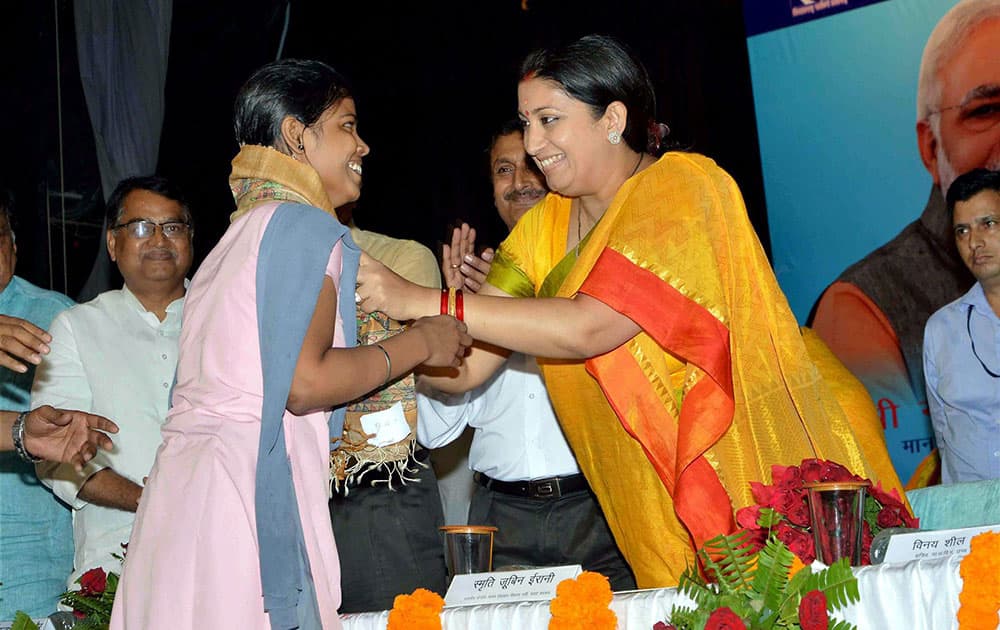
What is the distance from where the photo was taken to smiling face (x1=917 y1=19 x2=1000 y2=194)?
450 centimetres

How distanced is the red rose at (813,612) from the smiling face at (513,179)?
2.16 m

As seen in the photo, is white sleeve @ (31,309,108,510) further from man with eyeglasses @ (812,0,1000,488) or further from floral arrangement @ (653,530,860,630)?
man with eyeglasses @ (812,0,1000,488)

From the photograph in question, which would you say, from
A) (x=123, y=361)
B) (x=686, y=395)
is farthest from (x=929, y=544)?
(x=123, y=361)

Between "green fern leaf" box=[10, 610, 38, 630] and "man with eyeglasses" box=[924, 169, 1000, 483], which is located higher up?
"man with eyeglasses" box=[924, 169, 1000, 483]

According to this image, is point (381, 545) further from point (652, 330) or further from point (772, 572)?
point (772, 572)

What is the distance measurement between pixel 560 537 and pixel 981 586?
5.21ft

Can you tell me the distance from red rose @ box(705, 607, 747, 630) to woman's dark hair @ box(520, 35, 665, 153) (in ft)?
4.22

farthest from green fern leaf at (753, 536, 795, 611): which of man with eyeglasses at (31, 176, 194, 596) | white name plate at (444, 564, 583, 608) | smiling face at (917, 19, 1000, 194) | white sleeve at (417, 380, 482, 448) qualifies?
smiling face at (917, 19, 1000, 194)

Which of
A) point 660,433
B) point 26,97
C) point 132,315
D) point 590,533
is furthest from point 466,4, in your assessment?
point 660,433

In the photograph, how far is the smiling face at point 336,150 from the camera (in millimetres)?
2236

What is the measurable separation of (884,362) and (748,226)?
2501 millimetres

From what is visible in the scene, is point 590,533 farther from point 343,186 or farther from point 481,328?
Answer: point 343,186

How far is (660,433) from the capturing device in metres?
2.44

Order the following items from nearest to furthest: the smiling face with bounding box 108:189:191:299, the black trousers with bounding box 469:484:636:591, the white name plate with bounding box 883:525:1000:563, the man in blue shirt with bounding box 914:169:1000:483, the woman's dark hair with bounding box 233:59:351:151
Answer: the white name plate with bounding box 883:525:1000:563 < the woman's dark hair with bounding box 233:59:351:151 < the black trousers with bounding box 469:484:636:591 < the smiling face with bounding box 108:189:191:299 < the man in blue shirt with bounding box 914:169:1000:483
